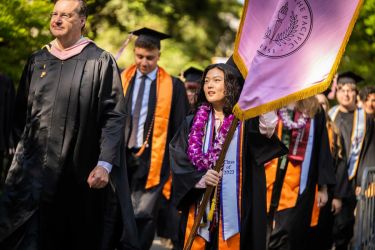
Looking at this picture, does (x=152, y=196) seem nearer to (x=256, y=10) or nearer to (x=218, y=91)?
(x=218, y=91)

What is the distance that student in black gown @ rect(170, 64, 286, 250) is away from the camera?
6.83 m

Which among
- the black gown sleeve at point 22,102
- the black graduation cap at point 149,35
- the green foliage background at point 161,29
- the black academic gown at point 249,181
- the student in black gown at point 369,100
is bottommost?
the black academic gown at point 249,181

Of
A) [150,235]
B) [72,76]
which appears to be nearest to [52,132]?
[72,76]

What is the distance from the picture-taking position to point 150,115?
9.05m

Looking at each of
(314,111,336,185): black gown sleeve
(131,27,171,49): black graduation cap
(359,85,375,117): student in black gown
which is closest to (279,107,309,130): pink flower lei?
(314,111,336,185): black gown sleeve

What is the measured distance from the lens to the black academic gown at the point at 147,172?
8781 mm

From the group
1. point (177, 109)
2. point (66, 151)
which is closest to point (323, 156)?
point (177, 109)

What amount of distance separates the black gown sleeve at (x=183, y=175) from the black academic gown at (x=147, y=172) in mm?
1708

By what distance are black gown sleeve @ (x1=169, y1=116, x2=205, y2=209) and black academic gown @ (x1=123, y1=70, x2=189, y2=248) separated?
1708mm

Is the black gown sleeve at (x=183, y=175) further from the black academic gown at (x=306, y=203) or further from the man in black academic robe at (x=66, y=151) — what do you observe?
the black academic gown at (x=306, y=203)

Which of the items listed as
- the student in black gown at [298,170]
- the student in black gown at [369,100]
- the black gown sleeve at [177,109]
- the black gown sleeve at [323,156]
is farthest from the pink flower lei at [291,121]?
the student in black gown at [369,100]

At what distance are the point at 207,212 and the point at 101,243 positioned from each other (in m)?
0.83

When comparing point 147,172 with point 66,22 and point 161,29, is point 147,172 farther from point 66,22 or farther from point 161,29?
point 161,29

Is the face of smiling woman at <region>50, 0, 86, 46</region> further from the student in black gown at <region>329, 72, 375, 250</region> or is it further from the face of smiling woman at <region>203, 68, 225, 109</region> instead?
the student in black gown at <region>329, 72, 375, 250</region>
